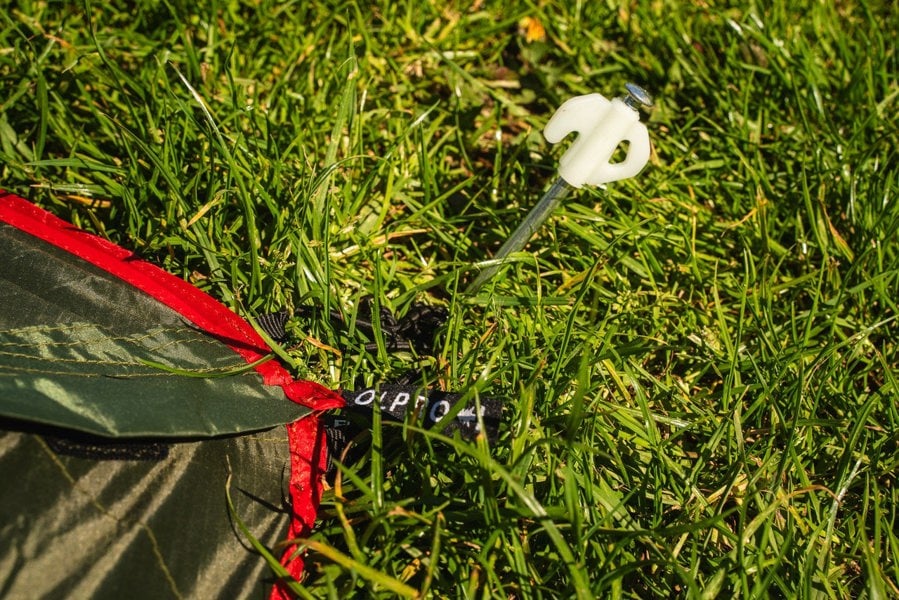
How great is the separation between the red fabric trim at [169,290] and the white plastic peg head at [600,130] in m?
0.77

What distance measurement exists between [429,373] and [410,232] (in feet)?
1.50

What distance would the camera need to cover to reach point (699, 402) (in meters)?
1.82

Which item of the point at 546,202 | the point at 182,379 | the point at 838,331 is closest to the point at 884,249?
the point at 838,331

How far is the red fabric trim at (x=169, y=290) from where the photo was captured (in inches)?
58.6

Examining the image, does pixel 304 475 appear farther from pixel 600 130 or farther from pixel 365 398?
pixel 600 130

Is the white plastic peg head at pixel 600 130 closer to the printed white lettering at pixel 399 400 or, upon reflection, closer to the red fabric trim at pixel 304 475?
the printed white lettering at pixel 399 400

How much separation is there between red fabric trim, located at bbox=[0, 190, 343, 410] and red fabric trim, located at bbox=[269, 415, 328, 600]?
0.06 meters

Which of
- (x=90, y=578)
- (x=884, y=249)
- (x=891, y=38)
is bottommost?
(x=884, y=249)

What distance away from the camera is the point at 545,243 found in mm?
Result: 2035

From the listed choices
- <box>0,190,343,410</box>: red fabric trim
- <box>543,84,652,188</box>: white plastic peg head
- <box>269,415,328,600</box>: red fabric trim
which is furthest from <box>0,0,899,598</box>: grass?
<box>543,84,652,188</box>: white plastic peg head

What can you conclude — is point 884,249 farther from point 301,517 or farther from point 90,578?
point 90,578

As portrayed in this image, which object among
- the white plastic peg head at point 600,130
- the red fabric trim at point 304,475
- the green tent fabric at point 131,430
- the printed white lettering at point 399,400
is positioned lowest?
the red fabric trim at point 304,475

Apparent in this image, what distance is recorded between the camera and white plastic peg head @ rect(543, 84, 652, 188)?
1.44 m

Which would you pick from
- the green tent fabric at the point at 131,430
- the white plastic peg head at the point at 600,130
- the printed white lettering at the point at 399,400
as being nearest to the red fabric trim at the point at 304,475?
the green tent fabric at the point at 131,430
